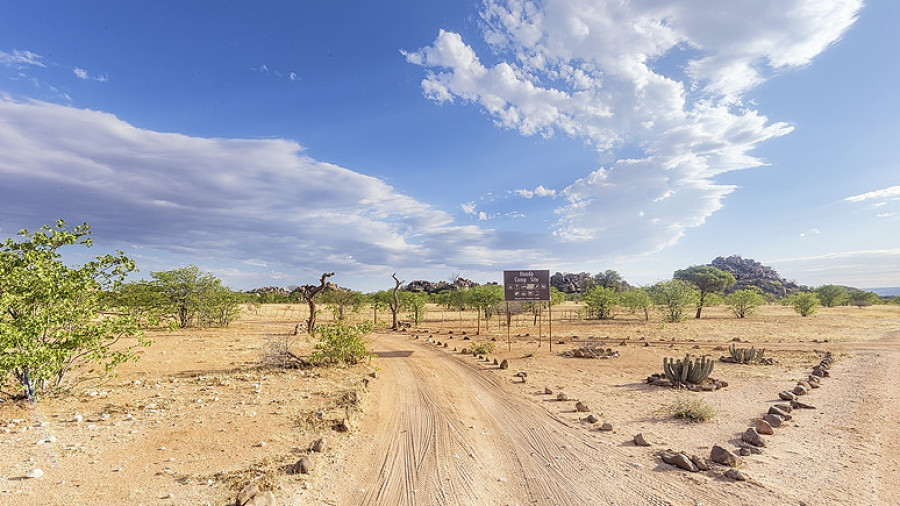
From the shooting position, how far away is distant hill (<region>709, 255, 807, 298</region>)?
13002 cm

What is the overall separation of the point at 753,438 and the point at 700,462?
7.11 ft

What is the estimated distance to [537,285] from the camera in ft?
68.3

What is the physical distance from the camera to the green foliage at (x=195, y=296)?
94.0 ft

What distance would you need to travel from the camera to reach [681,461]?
632 centimetres

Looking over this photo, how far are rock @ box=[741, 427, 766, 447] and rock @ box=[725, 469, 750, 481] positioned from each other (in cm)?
193

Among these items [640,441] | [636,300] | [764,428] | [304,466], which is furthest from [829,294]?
[304,466]

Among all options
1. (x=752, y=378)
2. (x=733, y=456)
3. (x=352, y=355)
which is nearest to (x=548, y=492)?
(x=733, y=456)

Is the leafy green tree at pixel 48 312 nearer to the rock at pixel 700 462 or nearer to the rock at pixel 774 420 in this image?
the rock at pixel 700 462

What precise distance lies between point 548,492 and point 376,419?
4402 mm

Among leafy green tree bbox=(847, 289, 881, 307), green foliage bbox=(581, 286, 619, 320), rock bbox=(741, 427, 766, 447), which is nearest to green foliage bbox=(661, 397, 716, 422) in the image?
rock bbox=(741, 427, 766, 447)

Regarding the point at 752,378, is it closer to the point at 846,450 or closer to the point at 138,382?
the point at 846,450

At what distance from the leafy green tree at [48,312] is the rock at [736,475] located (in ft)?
36.8

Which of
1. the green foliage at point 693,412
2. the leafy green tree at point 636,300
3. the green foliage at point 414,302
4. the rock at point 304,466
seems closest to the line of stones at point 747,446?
the green foliage at point 693,412

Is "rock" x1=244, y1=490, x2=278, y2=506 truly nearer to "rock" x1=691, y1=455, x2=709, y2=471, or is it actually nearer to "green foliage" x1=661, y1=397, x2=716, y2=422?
"rock" x1=691, y1=455, x2=709, y2=471
